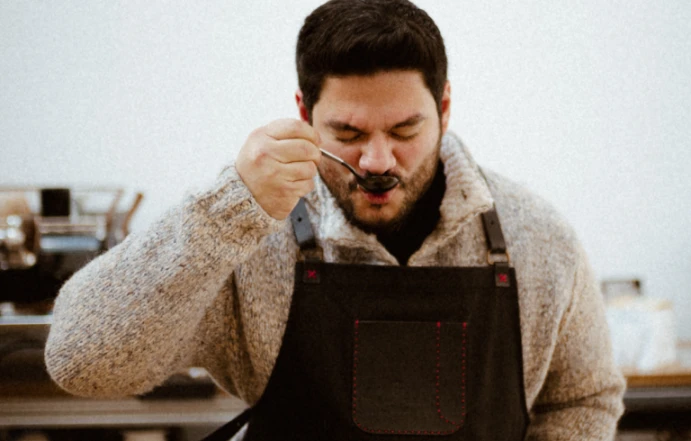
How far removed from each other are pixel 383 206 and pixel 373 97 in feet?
0.67

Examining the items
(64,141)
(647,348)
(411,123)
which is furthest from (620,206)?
(64,141)

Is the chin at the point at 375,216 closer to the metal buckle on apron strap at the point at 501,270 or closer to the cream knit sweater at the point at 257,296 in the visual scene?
the cream knit sweater at the point at 257,296

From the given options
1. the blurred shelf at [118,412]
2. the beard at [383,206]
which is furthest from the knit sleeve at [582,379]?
the blurred shelf at [118,412]

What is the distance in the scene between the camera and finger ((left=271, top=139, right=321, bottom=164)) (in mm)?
896

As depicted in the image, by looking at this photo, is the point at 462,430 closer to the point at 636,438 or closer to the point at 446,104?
the point at 446,104

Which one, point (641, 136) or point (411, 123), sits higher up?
point (411, 123)

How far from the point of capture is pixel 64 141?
204 centimetres

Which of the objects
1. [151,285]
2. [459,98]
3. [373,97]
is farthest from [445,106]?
[459,98]

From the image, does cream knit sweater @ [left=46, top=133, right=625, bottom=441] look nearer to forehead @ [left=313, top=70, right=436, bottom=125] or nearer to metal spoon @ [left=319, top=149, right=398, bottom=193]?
metal spoon @ [left=319, top=149, right=398, bottom=193]

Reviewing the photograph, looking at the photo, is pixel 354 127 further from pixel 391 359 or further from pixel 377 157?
pixel 391 359

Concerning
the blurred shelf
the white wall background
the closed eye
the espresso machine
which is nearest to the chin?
the closed eye

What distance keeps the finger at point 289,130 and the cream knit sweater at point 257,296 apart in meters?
0.10

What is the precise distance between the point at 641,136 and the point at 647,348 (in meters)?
0.80

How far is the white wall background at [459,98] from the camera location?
203 cm
